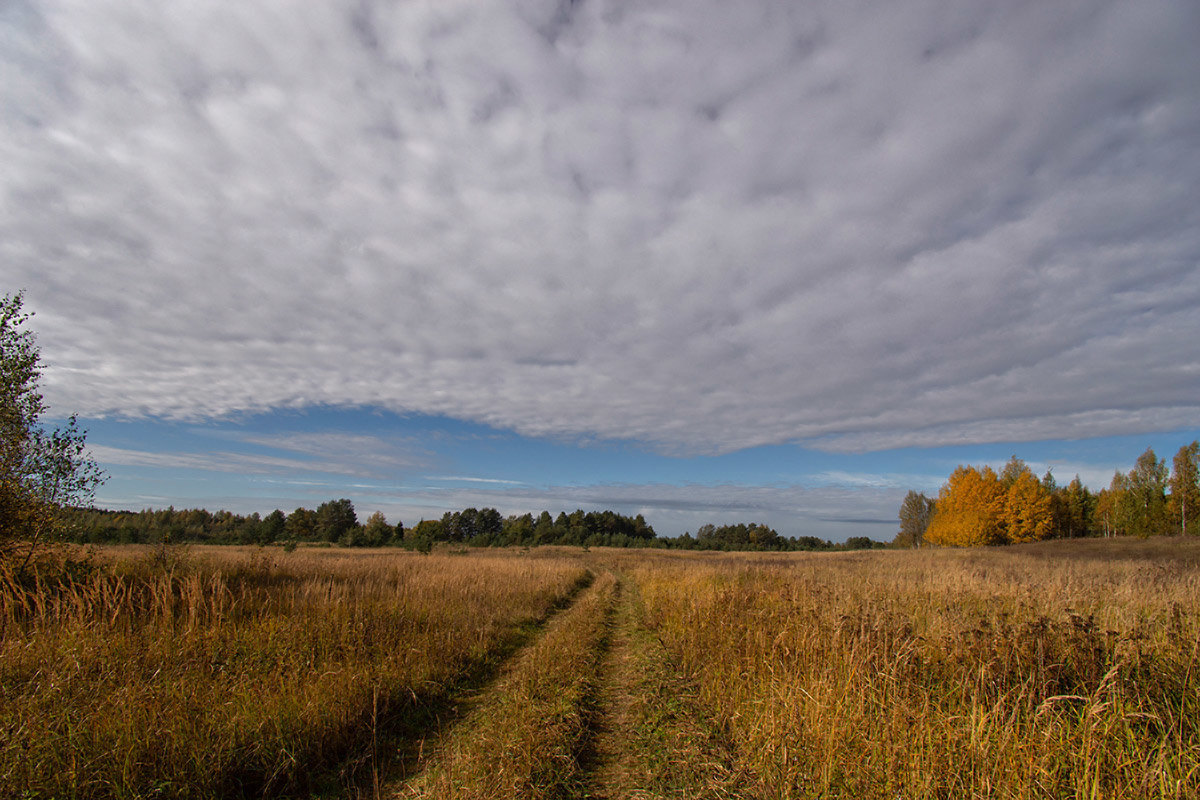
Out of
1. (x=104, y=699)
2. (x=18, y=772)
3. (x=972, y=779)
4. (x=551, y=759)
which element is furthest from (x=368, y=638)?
(x=972, y=779)

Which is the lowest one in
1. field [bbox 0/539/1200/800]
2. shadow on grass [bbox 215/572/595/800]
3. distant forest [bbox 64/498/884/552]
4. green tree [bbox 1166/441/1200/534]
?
distant forest [bbox 64/498/884/552]

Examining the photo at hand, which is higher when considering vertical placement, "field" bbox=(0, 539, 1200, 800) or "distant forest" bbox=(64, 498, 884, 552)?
"field" bbox=(0, 539, 1200, 800)

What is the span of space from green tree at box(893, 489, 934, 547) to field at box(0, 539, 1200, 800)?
3262 inches

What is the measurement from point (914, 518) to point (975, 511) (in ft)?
104

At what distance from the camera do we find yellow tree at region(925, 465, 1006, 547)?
49812mm

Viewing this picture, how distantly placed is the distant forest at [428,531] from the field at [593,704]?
37602 millimetres

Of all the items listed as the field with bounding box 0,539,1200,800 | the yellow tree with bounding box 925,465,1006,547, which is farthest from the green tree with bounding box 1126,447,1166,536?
the field with bounding box 0,539,1200,800

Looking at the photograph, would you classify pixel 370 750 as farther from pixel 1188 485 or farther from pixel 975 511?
pixel 1188 485

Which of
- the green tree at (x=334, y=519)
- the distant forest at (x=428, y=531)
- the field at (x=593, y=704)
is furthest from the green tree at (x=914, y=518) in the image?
the green tree at (x=334, y=519)

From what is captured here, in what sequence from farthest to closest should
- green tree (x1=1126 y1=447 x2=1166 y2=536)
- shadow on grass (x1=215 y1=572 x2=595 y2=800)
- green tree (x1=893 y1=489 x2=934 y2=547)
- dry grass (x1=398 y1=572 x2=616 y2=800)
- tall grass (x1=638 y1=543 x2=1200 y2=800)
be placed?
green tree (x1=893 y1=489 x2=934 y2=547)
green tree (x1=1126 y1=447 x2=1166 y2=536)
shadow on grass (x1=215 y1=572 x2=595 y2=800)
dry grass (x1=398 y1=572 x2=616 y2=800)
tall grass (x1=638 y1=543 x2=1200 y2=800)

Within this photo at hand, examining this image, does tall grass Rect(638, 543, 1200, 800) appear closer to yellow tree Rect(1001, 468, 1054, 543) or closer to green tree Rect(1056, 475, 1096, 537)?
yellow tree Rect(1001, 468, 1054, 543)

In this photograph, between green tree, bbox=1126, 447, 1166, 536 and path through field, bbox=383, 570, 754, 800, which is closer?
path through field, bbox=383, 570, 754, 800

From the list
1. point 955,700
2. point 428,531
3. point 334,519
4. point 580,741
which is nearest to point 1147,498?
point 955,700

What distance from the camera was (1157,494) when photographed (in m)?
53.0
